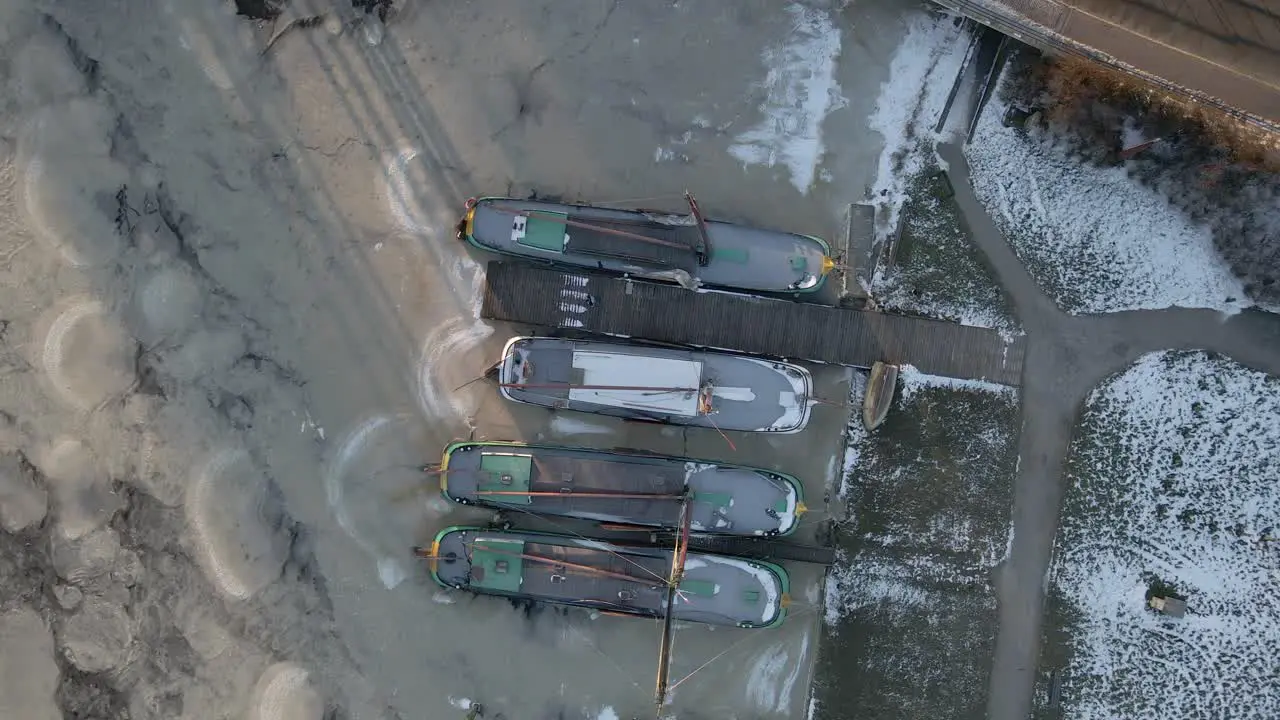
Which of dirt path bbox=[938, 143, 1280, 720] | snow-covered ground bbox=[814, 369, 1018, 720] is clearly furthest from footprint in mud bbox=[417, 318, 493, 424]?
dirt path bbox=[938, 143, 1280, 720]

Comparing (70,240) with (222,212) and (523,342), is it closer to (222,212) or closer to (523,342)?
(222,212)

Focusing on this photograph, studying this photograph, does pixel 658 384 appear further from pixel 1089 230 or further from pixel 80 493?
pixel 80 493

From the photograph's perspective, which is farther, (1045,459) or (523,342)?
(1045,459)

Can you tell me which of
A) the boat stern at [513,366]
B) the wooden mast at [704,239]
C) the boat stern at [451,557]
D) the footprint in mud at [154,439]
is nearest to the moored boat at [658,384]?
the boat stern at [513,366]

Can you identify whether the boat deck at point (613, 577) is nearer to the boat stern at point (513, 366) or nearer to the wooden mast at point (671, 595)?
the wooden mast at point (671, 595)

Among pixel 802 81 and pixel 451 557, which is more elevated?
pixel 802 81

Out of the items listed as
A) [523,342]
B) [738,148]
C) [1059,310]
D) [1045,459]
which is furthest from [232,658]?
[1059,310]

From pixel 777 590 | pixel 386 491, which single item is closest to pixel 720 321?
pixel 777 590
